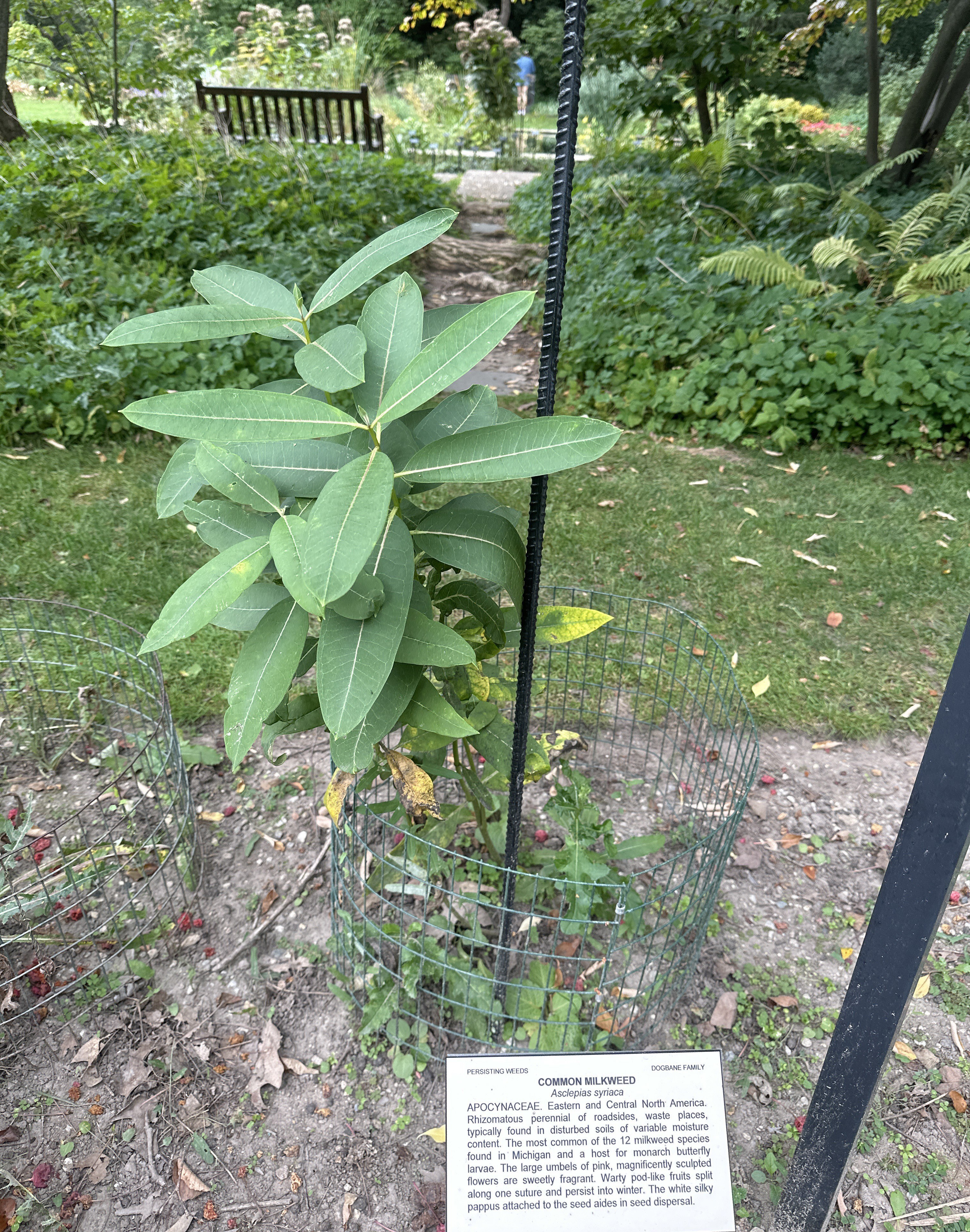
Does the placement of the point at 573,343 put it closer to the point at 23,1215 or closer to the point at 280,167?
the point at 280,167

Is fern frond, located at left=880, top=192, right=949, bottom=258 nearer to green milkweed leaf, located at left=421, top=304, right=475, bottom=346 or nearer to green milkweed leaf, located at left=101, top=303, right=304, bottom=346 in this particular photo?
green milkweed leaf, located at left=421, top=304, right=475, bottom=346

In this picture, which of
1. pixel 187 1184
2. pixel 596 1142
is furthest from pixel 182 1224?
pixel 596 1142

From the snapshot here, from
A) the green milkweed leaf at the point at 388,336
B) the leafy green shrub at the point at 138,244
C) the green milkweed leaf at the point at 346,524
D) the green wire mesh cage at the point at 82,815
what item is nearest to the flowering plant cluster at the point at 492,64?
the leafy green shrub at the point at 138,244

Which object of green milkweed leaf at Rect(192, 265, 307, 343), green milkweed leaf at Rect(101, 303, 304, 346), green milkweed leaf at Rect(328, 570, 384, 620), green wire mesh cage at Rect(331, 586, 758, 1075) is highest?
green milkweed leaf at Rect(192, 265, 307, 343)

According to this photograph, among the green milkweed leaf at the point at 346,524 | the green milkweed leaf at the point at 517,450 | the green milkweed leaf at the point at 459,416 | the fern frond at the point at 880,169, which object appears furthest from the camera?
the fern frond at the point at 880,169

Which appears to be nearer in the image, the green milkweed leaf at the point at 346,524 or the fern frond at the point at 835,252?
the green milkweed leaf at the point at 346,524

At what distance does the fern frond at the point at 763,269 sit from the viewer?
4.52 metres

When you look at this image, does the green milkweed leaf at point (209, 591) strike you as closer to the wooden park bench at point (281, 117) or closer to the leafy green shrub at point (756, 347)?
the leafy green shrub at point (756, 347)

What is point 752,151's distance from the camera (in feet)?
22.6

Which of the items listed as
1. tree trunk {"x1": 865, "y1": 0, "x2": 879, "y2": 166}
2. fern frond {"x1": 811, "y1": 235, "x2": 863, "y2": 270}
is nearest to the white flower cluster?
tree trunk {"x1": 865, "y1": 0, "x2": 879, "y2": 166}

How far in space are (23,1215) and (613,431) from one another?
168cm

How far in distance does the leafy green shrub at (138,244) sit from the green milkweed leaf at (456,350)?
2737 millimetres

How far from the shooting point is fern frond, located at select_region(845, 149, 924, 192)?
18.8ft

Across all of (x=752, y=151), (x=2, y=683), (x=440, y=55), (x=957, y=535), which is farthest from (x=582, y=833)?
(x=440, y=55)
